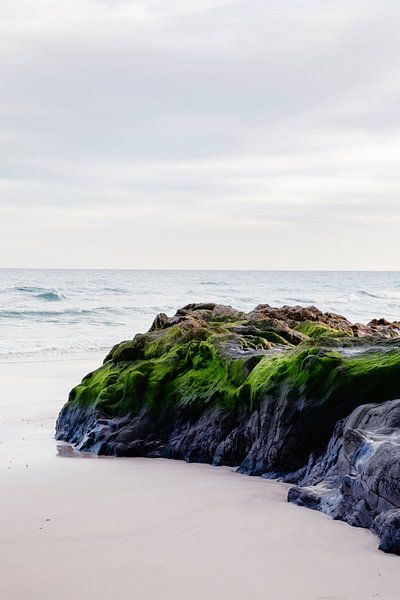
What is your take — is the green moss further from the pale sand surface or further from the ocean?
the ocean

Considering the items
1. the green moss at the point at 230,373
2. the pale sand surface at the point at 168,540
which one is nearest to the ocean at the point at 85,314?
the green moss at the point at 230,373

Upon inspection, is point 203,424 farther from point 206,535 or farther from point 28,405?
point 28,405

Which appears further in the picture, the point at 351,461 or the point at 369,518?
the point at 351,461

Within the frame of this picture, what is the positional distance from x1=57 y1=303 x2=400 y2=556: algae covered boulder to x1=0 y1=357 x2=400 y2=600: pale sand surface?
39cm

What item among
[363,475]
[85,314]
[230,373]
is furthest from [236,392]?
[85,314]

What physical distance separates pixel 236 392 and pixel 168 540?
2857 millimetres

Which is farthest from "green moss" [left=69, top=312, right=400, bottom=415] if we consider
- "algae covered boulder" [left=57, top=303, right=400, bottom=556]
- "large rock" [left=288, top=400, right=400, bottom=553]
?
"large rock" [left=288, top=400, right=400, bottom=553]

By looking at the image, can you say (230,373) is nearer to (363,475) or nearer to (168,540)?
(363,475)

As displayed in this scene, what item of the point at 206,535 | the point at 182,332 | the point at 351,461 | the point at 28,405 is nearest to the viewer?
the point at 206,535

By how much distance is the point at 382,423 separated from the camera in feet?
20.2

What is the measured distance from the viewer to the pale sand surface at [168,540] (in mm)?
4355

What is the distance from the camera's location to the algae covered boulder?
6930mm

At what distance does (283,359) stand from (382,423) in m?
1.73

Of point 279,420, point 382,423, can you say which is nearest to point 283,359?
point 279,420
